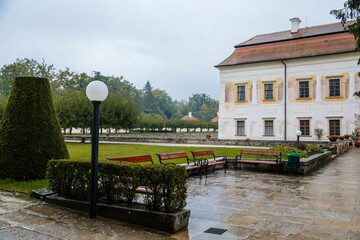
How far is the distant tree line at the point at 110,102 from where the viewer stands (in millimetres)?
30281

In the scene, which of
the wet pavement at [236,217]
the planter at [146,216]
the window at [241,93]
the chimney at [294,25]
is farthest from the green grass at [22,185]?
the chimney at [294,25]

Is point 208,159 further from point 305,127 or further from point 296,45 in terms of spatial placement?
point 296,45

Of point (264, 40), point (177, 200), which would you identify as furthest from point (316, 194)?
point (264, 40)

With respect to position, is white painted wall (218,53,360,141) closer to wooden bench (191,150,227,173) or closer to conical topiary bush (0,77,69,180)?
wooden bench (191,150,227,173)

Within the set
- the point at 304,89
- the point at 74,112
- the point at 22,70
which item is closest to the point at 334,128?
the point at 304,89

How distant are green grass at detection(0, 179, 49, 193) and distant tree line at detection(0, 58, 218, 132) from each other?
22132mm

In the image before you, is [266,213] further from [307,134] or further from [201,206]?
[307,134]

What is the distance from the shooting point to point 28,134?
27.1 ft

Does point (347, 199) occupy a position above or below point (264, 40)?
below

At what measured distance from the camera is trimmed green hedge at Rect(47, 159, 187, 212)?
202 inches

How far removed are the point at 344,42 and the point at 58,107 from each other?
27.8 metres

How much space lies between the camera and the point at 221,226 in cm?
519

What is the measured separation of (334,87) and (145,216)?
2893cm

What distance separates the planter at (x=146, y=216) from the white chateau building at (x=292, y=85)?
27.5 meters
